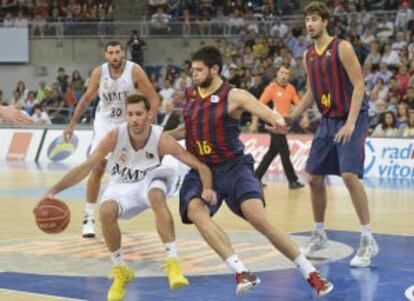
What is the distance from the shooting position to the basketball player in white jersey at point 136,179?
7.37 meters

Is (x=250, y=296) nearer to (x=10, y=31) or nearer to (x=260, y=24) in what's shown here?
(x=260, y=24)

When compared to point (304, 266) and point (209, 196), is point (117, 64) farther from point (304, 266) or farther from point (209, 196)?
point (304, 266)

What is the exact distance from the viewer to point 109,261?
29.0 feet

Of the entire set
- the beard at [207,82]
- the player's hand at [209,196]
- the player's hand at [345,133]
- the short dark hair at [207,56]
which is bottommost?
the player's hand at [209,196]

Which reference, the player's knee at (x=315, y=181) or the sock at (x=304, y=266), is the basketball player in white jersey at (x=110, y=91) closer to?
the player's knee at (x=315, y=181)

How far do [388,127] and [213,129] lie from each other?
12.0m

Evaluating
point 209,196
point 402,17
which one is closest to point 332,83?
point 209,196

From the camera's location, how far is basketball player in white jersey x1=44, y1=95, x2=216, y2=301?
7.37 meters

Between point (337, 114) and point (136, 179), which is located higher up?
point (337, 114)

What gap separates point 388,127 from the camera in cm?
1909

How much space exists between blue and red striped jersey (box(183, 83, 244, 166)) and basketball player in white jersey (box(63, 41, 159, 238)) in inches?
94.8

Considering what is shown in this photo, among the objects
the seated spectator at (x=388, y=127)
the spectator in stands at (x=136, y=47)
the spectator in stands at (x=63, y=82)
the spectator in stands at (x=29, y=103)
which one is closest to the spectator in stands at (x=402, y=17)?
the seated spectator at (x=388, y=127)

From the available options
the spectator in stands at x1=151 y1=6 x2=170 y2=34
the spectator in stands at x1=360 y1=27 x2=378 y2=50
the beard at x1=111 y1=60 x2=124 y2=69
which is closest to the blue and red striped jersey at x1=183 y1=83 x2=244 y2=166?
the beard at x1=111 y1=60 x2=124 y2=69

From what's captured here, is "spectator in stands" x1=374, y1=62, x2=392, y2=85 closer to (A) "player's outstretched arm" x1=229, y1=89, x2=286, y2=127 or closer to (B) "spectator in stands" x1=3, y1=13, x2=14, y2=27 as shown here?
(B) "spectator in stands" x1=3, y1=13, x2=14, y2=27
